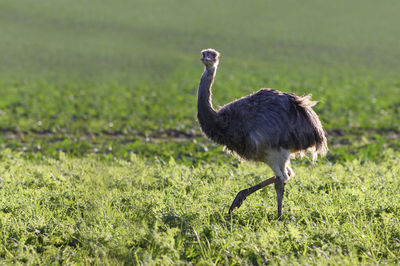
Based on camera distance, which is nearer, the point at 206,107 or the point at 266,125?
the point at 266,125

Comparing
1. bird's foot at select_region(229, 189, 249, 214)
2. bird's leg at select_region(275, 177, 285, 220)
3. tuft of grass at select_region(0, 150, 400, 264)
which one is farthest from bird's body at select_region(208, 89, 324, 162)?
tuft of grass at select_region(0, 150, 400, 264)

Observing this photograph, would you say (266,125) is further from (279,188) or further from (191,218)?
(191,218)

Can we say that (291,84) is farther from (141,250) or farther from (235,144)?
(141,250)

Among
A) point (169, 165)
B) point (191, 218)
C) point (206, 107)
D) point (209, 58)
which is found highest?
point (209, 58)

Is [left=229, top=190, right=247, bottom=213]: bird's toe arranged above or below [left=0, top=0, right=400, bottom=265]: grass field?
above

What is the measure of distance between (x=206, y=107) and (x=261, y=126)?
2.31ft

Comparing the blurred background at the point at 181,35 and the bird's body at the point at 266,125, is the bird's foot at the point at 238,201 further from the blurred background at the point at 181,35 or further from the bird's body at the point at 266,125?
the blurred background at the point at 181,35

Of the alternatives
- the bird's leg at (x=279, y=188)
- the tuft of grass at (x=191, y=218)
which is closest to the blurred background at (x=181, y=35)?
the tuft of grass at (x=191, y=218)

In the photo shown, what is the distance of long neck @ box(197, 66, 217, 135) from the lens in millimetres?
6258

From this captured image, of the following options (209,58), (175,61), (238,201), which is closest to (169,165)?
(238,201)

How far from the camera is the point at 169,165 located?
344 inches

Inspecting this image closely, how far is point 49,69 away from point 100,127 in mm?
15758

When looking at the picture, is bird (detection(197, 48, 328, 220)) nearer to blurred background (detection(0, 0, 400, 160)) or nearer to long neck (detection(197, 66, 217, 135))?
long neck (detection(197, 66, 217, 135))

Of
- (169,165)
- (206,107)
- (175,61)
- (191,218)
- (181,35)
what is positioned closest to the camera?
(191,218)
